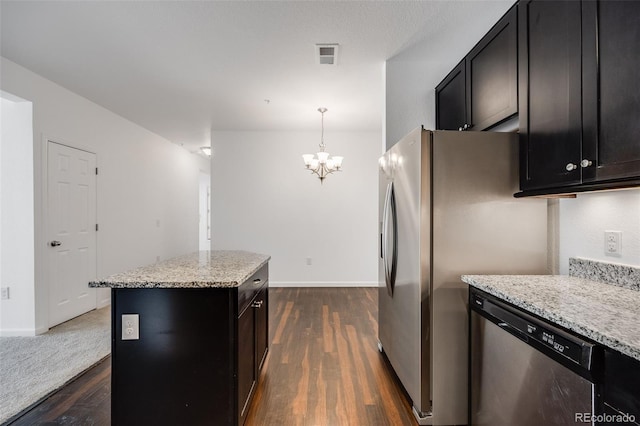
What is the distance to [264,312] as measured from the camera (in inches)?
104

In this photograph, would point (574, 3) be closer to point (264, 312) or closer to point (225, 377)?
point (225, 377)

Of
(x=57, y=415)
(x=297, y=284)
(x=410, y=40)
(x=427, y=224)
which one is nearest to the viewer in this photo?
(x=427, y=224)

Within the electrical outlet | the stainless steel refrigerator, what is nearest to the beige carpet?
the stainless steel refrigerator

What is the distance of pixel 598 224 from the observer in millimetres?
1698

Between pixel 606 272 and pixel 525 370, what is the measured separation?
0.73 metres

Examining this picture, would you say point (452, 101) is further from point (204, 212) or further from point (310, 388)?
point (204, 212)

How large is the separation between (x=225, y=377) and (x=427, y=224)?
4.45ft

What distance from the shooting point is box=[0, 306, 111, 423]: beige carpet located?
2225mm

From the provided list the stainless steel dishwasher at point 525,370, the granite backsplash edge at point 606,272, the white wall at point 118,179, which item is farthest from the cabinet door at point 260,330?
the white wall at point 118,179

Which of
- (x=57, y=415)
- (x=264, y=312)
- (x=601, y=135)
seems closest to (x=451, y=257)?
(x=601, y=135)

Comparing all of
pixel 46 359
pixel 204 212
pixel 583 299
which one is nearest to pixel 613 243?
pixel 583 299

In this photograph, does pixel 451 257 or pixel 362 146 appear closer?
pixel 451 257

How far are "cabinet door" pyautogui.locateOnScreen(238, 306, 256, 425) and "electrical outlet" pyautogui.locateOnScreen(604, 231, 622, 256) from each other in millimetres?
1896

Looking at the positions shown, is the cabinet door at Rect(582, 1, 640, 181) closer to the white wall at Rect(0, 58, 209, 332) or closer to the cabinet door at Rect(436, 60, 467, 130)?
the cabinet door at Rect(436, 60, 467, 130)
